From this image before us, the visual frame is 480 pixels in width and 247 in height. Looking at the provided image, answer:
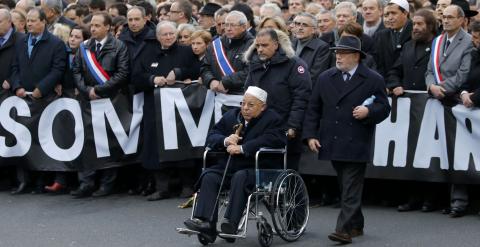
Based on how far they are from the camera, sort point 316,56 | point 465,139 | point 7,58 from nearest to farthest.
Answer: point 465,139 < point 316,56 < point 7,58

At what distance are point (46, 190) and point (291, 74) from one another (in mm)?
4474

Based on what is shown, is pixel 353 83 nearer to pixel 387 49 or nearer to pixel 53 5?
pixel 387 49

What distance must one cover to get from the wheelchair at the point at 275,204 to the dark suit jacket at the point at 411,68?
223 centimetres

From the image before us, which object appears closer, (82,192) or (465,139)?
(465,139)

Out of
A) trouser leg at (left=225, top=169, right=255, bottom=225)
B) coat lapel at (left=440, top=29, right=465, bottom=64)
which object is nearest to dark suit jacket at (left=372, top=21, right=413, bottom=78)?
coat lapel at (left=440, top=29, right=465, bottom=64)

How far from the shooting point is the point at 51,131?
14594 mm

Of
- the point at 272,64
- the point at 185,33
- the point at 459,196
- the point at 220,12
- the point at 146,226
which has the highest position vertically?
the point at 220,12

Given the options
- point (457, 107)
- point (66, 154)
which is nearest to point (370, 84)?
point (457, 107)

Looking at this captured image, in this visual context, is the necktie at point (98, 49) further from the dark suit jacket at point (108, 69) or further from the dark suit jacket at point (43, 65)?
the dark suit jacket at point (43, 65)

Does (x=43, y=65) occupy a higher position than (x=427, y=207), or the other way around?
(x=43, y=65)

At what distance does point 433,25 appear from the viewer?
12781 millimetres

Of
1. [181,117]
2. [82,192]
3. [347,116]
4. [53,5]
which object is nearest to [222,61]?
[181,117]

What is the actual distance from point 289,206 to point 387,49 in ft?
9.74

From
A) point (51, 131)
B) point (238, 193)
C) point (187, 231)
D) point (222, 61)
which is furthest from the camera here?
point (51, 131)
